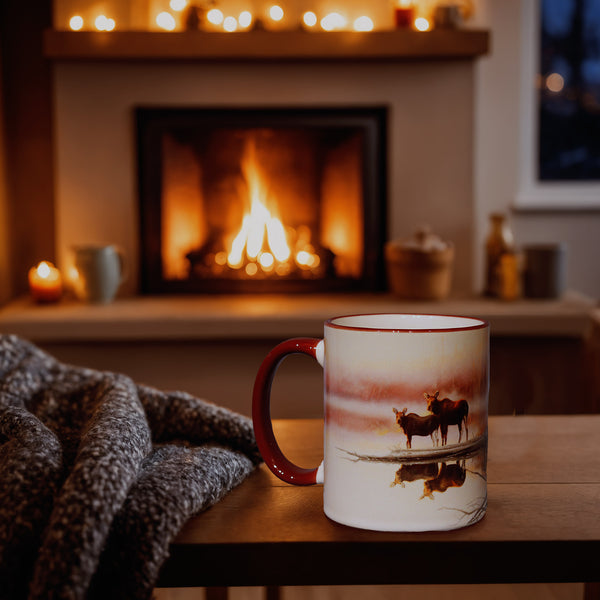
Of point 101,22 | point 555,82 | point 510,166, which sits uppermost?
point 101,22

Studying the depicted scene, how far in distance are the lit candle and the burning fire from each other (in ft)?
1.54

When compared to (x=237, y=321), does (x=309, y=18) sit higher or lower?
higher

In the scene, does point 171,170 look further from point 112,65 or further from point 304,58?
point 304,58

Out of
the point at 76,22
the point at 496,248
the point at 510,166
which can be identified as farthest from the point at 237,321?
the point at 510,166

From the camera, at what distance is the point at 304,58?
2318mm

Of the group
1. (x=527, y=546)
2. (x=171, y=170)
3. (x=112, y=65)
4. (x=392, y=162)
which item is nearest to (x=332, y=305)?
(x=392, y=162)

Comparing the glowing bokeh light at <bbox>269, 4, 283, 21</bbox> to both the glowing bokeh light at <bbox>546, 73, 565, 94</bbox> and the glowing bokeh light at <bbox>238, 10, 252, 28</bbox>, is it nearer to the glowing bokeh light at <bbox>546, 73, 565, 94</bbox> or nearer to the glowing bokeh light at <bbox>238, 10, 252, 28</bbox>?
the glowing bokeh light at <bbox>238, 10, 252, 28</bbox>

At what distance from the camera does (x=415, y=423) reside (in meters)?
0.50

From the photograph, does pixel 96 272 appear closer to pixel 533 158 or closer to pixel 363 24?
pixel 363 24

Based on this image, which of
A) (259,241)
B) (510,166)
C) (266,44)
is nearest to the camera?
(266,44)

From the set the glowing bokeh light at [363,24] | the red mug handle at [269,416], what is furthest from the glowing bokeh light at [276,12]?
the red mug handle at [269,416]

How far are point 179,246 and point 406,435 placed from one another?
203 cm

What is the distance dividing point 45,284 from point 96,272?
14 centimetres

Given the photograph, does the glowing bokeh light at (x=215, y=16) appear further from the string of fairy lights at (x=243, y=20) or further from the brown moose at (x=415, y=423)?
the brown moose at (x=415, y=423)
